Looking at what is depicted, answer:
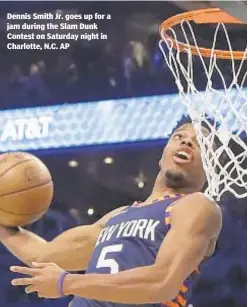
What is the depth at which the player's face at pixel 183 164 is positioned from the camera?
1.94 meters

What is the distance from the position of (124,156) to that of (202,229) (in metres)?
0.78

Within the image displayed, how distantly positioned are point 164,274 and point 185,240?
0.11 meters

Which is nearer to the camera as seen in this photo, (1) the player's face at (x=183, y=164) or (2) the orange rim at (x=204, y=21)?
(1) the player's face at (x=183, y=164)

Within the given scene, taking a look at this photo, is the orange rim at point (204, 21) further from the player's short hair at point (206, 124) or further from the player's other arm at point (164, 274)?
the player's other arm at point (164, 274)

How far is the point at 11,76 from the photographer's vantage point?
8.02 feet

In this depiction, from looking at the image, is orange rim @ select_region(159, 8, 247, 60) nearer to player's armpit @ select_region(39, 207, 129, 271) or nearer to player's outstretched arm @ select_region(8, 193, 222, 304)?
player's armpit @ select_region(39, 207, 129, 271)

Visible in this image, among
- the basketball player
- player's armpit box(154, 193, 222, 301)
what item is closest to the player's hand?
the basketball player

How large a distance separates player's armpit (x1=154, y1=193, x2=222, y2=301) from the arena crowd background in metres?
0.65

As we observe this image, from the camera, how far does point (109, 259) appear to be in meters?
1.77

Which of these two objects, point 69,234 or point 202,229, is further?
point 69,234

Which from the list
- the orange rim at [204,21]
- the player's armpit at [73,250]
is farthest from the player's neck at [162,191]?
the orange rim at [204,21]

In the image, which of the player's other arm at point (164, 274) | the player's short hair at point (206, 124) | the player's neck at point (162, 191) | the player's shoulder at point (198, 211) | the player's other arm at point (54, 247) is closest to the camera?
the player's other arm at point (164, 274)

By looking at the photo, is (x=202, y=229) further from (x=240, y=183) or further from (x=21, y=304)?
(x=21, y=304)

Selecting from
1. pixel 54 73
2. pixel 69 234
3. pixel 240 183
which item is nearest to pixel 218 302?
pixel 240 183
